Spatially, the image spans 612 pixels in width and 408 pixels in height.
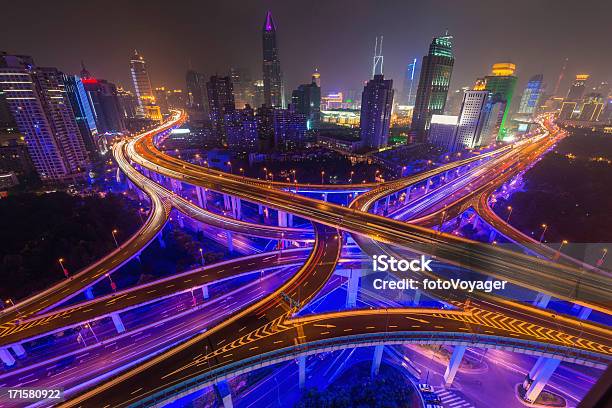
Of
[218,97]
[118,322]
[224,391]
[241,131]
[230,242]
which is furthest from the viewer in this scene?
[218,97]

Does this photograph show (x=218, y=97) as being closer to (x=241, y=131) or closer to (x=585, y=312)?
(x=241, y=131)

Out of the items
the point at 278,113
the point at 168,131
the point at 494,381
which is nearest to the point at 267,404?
the point at 494,381

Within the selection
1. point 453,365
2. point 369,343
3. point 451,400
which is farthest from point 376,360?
point 451,400

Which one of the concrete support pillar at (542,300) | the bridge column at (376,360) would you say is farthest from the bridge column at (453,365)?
the concrete support pillar at (542,300)

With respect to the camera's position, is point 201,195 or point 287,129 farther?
point 287,129

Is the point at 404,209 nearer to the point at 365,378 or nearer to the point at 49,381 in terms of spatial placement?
the point at 365,378

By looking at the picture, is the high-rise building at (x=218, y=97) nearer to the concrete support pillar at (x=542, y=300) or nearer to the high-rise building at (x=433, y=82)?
the high-rise building at (x=433, y=82)

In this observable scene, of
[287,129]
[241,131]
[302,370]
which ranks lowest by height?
[302,370]
